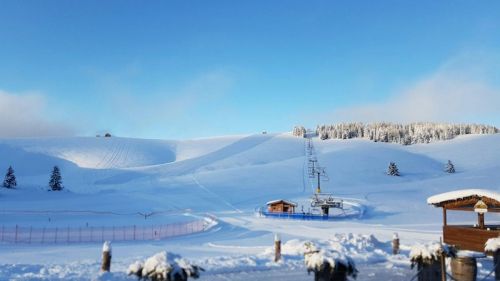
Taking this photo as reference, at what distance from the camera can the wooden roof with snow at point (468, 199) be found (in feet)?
61.9

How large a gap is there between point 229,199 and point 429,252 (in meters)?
48.7

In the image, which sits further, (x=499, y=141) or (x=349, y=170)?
(x=499, y=141)

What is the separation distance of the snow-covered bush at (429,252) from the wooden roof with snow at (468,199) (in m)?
9.80

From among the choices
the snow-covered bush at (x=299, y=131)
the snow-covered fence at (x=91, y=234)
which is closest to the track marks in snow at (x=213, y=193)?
the snow-covered fence at (x=91, y=234)

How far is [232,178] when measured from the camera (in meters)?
75.7

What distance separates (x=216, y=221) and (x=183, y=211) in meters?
11.9

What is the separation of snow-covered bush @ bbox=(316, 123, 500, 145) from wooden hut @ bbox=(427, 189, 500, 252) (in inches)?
4876

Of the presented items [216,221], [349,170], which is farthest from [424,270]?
[349,170]

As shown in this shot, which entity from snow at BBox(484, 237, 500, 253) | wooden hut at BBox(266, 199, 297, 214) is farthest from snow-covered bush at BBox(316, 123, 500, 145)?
snow at BBox(484, 237, 500, 253)

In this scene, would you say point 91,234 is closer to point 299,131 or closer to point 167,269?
point 167,269

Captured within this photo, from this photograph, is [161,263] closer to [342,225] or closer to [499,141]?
[342,225]

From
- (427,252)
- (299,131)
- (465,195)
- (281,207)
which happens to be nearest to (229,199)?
(281,207)

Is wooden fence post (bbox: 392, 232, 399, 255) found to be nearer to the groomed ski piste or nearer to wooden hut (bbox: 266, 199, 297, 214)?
the groomed ski piste

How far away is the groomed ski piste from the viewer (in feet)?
52.4
